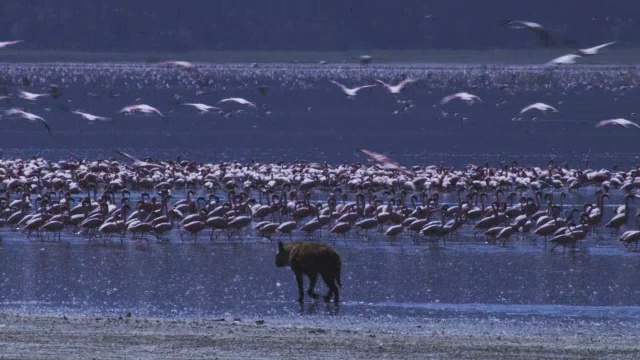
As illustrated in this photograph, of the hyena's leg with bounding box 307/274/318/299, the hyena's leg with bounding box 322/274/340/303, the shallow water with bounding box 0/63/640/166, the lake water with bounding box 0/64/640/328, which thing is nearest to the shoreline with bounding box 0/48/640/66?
the shallow water with bounding box 0/63/640/166

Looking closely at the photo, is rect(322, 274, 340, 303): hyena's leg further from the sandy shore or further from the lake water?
the sandy shore

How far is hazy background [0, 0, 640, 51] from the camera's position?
123 m

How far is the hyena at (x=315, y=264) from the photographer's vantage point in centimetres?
1445

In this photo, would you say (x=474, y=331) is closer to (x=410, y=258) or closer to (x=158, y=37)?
(x=410, y=258)

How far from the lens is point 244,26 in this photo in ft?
446

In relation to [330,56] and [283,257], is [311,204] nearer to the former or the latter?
[283,257]

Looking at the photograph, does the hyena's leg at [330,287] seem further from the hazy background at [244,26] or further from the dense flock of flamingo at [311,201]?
the hazy background at [244,26]

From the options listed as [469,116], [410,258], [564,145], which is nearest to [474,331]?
[410,258]

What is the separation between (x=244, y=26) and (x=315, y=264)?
122312 mm

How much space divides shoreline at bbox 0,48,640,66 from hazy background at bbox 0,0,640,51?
747 mm

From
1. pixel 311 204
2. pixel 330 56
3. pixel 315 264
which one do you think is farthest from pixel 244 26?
pixel 315 264

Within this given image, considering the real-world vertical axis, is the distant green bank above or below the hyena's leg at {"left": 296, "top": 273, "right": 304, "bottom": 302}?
below

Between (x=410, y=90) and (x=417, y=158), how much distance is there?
5330cm

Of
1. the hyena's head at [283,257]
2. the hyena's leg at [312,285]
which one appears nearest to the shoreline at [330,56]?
the hyena's head at [283,257]
